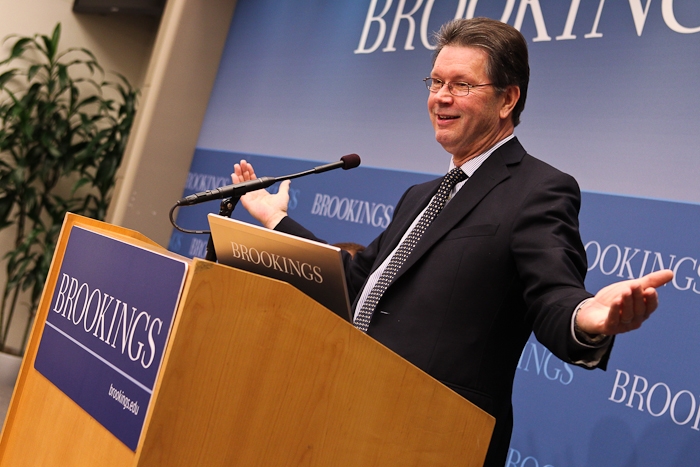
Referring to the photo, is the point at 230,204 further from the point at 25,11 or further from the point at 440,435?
the point at 25,11

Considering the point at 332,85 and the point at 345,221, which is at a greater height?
the point at 332,85

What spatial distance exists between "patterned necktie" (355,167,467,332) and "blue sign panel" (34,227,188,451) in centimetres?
59

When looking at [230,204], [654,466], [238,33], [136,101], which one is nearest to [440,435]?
[230,204]

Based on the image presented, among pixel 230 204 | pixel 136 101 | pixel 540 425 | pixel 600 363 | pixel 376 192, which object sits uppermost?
pixel 136 101

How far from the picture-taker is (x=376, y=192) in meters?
3.73

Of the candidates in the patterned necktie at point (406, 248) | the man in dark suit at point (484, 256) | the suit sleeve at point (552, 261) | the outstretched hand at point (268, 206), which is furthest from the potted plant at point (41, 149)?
the suit sleeve at point (552, 261)

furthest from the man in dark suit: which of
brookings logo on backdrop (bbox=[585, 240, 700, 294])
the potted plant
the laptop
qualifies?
the potted plant

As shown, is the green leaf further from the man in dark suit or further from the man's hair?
the man's hair

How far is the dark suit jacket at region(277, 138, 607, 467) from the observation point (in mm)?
1665

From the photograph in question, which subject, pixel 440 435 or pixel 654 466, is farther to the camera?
pixel 654 466

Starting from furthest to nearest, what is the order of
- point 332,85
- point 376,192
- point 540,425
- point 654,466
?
point 332,85 < point 376,192 < point 540,425 < point 654,466

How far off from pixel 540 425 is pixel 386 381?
1.49m

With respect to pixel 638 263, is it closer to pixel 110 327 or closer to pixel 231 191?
pixel 231 191

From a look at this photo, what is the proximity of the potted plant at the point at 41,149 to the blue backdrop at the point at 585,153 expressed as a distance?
215 cm
